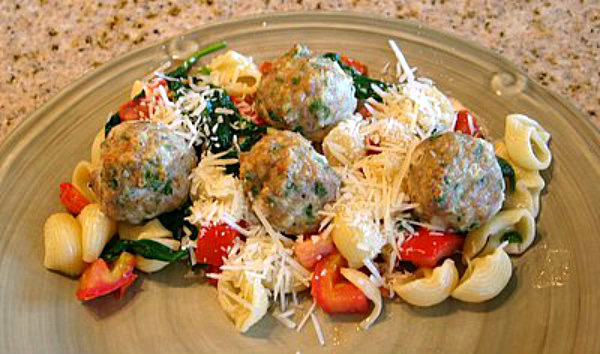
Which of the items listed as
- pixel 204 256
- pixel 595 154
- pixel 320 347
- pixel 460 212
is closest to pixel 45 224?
pixel 204 256

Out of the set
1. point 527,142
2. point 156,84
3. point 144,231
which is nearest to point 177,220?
point 144,231

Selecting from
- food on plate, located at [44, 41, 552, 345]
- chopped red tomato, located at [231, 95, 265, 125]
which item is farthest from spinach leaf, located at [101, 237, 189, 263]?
chopped red tomato, located at [231, 95, 265, 125]

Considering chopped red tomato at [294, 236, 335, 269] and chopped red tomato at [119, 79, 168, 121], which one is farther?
chopped red tomato at [119, 79, 168, 121]

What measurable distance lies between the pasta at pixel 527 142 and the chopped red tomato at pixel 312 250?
1003 mm

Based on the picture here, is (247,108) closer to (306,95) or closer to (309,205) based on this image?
(306,95)

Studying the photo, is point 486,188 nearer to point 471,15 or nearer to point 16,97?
point 471,15

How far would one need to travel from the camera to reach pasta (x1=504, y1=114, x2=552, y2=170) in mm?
2834

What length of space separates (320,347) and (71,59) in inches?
103

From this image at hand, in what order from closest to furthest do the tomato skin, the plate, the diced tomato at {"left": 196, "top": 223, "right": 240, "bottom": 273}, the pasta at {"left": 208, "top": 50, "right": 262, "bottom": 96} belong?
the plate < the diced tomato at {"left": 196, "top": 223, "right": 240, "bottom": 273} < the tomato skin < the pasta at {"left": 208, "top": 50, "right": 262, "bottom": 96}

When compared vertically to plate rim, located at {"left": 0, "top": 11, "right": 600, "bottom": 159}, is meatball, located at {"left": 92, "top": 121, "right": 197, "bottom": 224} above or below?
below

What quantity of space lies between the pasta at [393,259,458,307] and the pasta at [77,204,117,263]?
1368mm

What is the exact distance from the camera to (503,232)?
106 inches

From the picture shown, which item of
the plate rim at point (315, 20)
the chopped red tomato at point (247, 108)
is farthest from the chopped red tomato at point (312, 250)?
the plate rim at point (315, 20)

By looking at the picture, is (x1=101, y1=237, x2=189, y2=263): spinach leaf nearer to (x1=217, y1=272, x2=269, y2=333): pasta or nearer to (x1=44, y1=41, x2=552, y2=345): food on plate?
(x1=44, y1=41, x2=552, y2=345): food on plate
